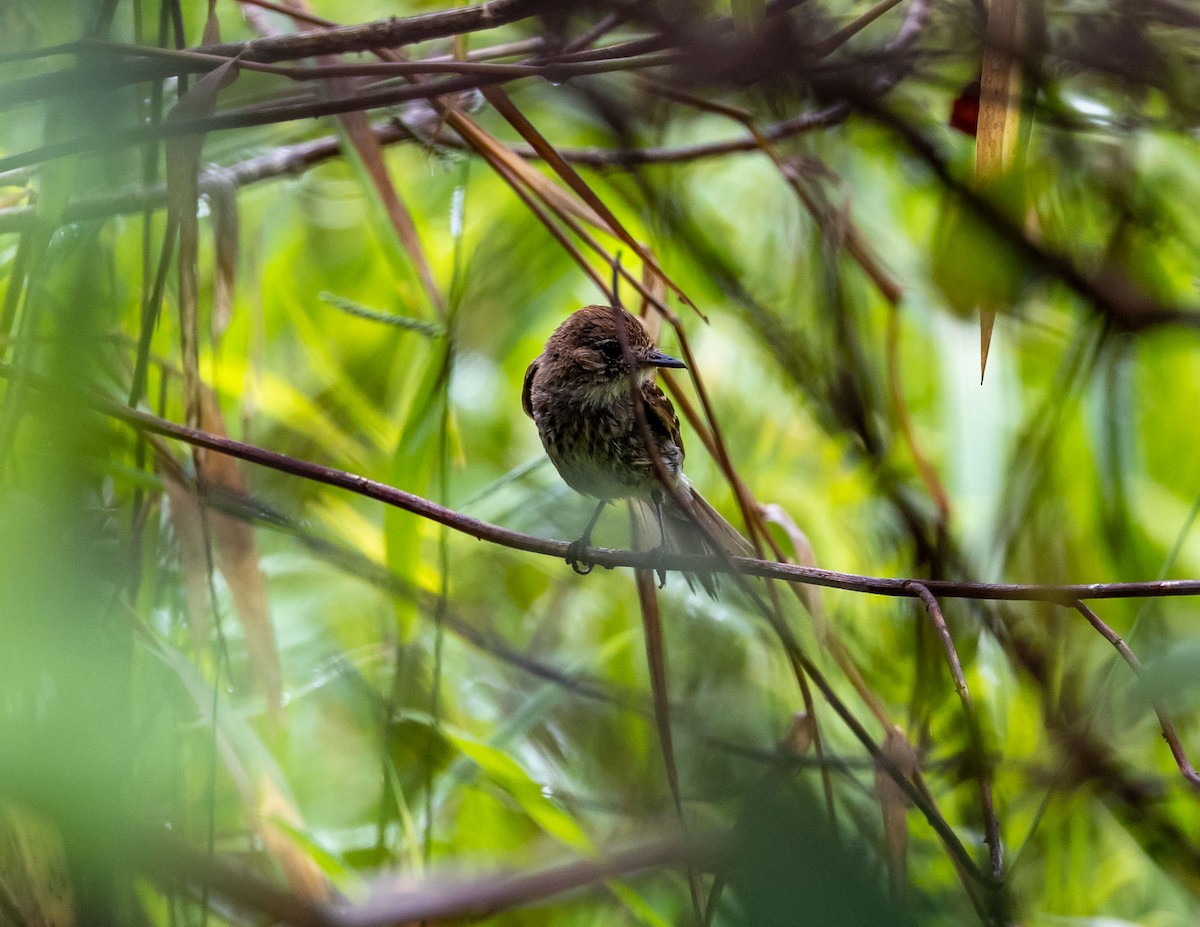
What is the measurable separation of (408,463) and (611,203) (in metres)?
1.13

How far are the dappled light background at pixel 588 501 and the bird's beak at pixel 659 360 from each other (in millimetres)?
202

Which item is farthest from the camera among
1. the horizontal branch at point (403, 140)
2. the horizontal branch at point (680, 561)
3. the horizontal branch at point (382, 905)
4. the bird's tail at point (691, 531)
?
the horizontal branch at point (403, 140)

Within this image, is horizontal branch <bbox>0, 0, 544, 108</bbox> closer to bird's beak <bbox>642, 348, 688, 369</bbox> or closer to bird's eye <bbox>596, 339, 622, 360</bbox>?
bird's beak <bbox>642, 348, 688, 369</bbox>

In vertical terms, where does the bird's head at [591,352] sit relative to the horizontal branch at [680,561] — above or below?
above

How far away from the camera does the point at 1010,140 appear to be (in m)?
1.38

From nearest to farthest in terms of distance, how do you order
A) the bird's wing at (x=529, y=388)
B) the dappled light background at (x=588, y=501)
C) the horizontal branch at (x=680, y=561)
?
the dappled light background at (x=588, y=501) < the horizontal branch at (x=680, y=561) < the bird's wing at (x=529, y=388)

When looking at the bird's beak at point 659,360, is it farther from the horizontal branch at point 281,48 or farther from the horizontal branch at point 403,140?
the horizontal branch at point 281,48

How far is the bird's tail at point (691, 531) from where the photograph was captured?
1682mm

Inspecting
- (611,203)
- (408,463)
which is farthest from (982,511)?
(408,463)

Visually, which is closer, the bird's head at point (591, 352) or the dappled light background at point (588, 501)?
the dappled light background at point (588, 501)

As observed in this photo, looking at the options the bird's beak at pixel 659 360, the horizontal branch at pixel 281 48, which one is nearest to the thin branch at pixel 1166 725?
the horizontal branch at pixel 281 48

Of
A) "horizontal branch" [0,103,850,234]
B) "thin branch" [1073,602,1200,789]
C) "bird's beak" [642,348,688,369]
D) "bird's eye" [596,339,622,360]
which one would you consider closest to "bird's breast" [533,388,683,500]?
"bird's eye" [596,339,622,360]

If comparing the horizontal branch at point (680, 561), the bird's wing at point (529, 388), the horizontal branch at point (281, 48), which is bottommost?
the horizontal branch at point (680, 561)

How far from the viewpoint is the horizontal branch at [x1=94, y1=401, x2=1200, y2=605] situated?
1220mm
